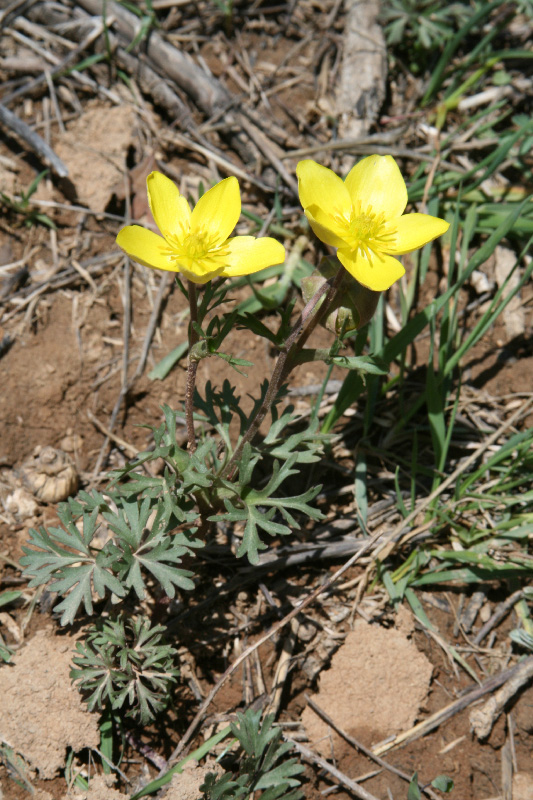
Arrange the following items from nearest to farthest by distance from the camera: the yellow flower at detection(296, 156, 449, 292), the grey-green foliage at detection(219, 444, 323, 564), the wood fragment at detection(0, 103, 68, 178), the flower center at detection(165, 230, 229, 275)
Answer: the yellow flower at detection(296, 156, 449, 292), the flower center at detection(165, 230, 229, 275), the grey-green foliage at detection(219, 444, 323, 564), the wood fragment at detection(0, 103, 68, 178)

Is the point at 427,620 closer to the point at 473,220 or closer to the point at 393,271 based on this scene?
the point at 393,271

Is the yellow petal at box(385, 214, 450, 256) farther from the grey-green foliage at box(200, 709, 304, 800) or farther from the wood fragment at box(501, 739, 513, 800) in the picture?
the wood fragment at box(501, 739, 513, 800)

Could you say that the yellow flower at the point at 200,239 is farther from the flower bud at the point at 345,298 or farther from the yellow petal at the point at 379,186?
the yellow petal at the point at 379,186

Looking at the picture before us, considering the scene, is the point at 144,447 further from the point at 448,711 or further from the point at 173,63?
the point at 173,63

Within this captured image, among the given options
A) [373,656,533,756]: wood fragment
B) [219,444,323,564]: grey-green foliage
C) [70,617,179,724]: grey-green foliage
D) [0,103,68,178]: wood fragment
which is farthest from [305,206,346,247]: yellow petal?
[0,103,68,178]: wood fragment

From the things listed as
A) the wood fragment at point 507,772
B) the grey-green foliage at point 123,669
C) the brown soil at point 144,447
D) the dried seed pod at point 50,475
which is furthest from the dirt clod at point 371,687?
the dried seed pod at point 50,475
